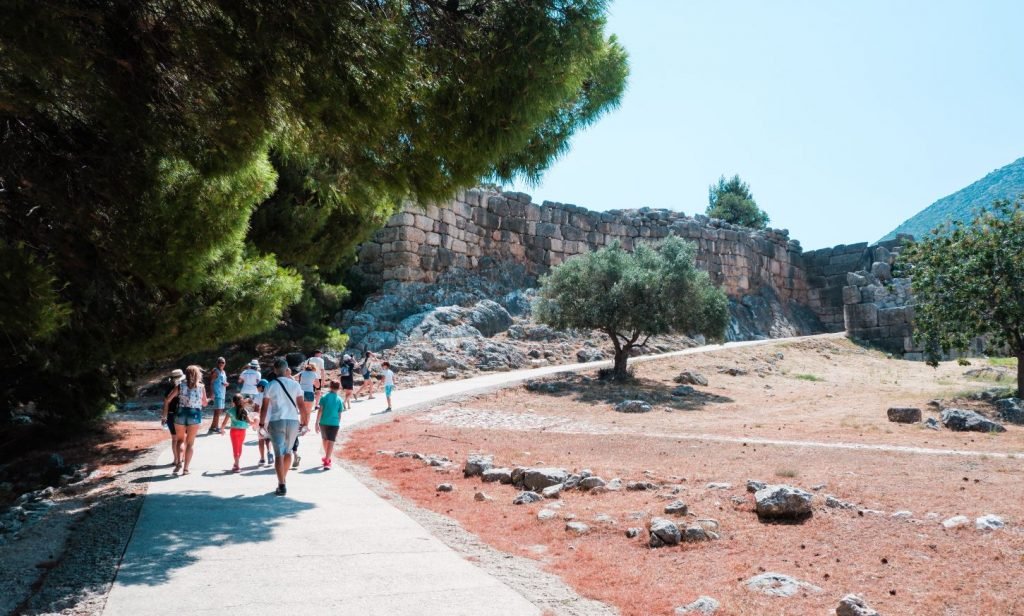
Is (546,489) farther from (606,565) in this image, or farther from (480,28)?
(480,28)

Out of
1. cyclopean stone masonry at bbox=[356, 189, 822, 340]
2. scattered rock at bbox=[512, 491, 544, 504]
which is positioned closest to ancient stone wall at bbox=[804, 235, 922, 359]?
cyclopean stone masonry at bbox=[356, 189, 822, 340]

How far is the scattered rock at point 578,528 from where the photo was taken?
247 inches

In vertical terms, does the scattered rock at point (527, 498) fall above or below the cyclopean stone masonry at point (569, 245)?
below

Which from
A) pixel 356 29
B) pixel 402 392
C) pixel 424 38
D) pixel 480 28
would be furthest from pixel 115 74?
pixel 402 392

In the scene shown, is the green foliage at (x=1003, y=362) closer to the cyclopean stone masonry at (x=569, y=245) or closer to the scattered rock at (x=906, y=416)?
the cyclopean stone masonry at (x=569, y=245)

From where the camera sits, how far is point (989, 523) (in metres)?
5.55

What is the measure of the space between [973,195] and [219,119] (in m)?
107

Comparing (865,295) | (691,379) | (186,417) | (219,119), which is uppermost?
(219,119)

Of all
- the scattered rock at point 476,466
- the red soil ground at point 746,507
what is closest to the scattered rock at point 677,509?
the red soil ground at point 746,507

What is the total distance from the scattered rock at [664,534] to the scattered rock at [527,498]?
1720 mm

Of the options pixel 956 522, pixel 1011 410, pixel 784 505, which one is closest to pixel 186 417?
pixel 784 505

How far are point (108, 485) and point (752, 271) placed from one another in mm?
30821

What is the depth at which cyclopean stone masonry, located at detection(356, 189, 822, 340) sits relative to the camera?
80.3 ft

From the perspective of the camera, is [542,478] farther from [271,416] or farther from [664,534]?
[271,416]
